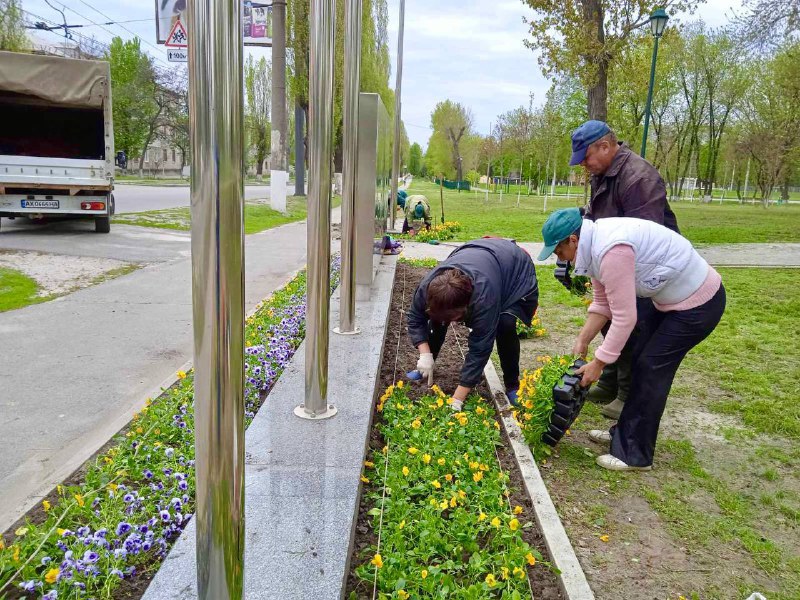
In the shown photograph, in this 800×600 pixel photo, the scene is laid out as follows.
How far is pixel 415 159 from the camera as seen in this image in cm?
11312

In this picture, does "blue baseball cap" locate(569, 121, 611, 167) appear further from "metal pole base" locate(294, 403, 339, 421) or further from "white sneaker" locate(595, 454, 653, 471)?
"metal pole base" locate(294, 403, 339, 421)

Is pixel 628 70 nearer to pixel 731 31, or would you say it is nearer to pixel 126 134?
pixel 731 31

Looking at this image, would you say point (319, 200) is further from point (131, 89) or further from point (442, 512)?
point (131, 89)

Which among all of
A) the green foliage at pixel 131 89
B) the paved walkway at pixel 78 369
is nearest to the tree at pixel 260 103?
the green foliage at pixel 131 89

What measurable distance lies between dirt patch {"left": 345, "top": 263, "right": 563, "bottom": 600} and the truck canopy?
7443 mm

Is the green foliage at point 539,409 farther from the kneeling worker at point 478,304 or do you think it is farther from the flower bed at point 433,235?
the flower bed at point 433,235

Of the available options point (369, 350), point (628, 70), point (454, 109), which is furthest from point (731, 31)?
point (454, 109)

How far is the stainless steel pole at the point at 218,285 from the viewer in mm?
1306

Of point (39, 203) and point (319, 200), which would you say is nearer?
point (319, 200)

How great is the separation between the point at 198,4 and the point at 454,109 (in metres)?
56.9

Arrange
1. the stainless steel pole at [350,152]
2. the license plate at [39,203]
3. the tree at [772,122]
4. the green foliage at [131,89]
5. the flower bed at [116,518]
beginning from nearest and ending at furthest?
1. the flower bed at [116,518]
2. the stainless steel pole at [350,152]
3. the license plate at [39,203]
4. the tree at [772,122]
5. the green foliage at [131,89]

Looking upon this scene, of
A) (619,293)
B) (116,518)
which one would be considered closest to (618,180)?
(619,293)

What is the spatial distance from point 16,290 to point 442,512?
21.0 ft

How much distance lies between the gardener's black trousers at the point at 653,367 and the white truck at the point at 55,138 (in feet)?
36.4
